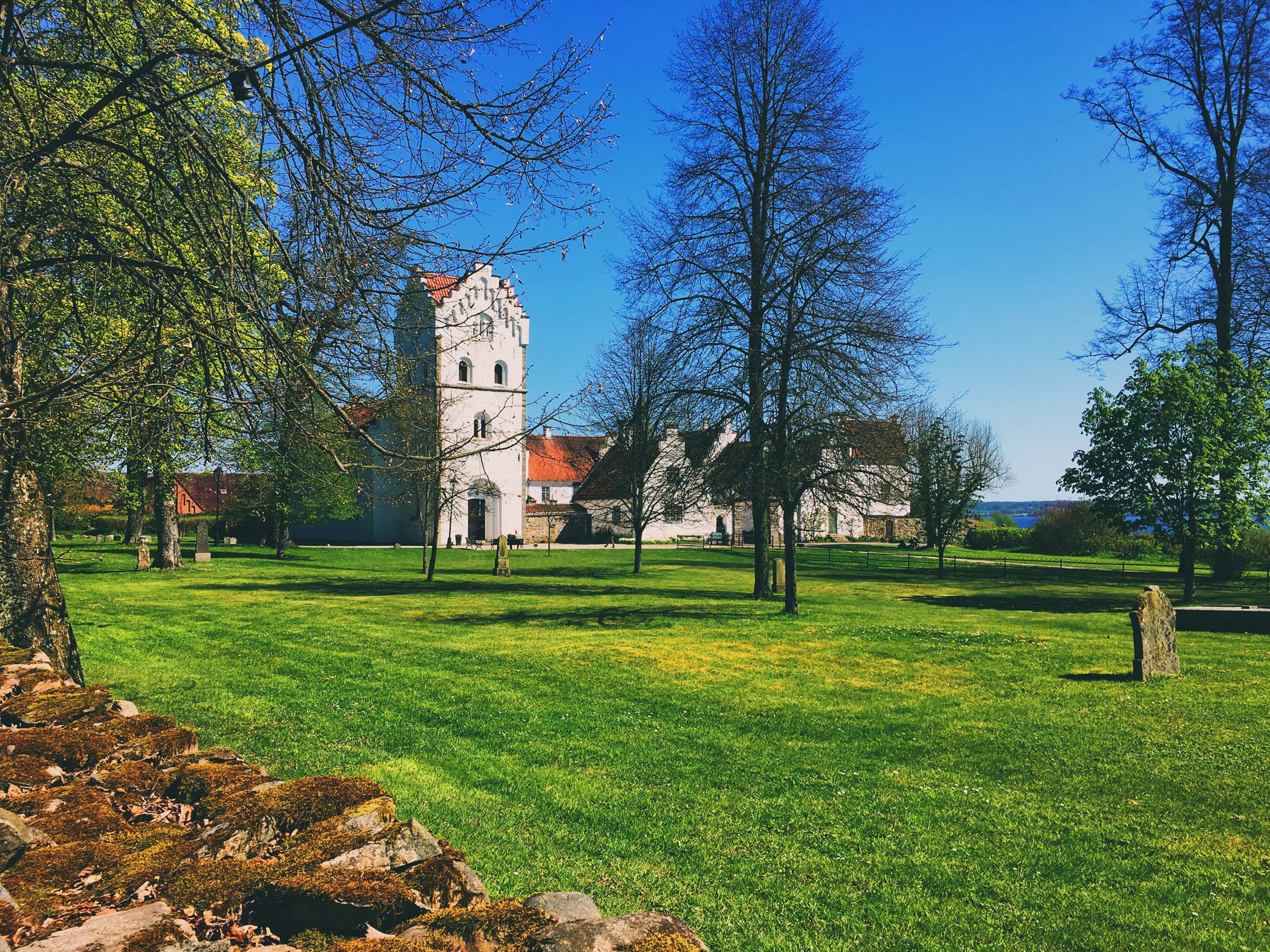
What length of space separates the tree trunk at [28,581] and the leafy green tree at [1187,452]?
2575 centimetres

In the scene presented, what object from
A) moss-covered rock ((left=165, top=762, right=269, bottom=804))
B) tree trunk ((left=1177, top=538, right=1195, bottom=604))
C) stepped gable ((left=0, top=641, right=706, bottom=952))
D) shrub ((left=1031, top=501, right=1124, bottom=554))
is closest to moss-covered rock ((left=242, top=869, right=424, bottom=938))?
stepped gable ((left=0, top=641, right=706, bottom=952))

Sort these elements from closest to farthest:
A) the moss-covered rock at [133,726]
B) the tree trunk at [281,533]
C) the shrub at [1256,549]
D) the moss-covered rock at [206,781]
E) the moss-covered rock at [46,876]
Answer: the moss-covered rock at [46,876] → the moss-covered rock at [206,781] → the moss-covered rock at [133,726] → the shrub at [1256,549] → the tree trunk at [281,533]

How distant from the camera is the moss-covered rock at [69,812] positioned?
2891 millimetres

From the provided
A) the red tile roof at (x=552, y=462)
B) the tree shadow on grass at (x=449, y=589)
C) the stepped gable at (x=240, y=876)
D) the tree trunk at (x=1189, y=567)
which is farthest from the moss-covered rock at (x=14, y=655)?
the red tile roof at (x=552, y=462)

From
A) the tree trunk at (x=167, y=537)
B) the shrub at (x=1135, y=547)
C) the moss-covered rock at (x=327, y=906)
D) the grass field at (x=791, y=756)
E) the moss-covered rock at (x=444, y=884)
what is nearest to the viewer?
the moss-covered rock at (x=327, y=906)

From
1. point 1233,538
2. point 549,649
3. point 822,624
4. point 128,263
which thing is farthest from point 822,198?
point 128,263

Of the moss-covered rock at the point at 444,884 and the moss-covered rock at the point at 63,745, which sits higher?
the moss-covered rock at the point at 63,745

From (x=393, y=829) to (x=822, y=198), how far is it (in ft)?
64.3

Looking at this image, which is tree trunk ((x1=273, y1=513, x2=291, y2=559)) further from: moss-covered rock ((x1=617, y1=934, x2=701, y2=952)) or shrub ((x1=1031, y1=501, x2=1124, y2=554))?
shrub ((x1=1031, y1=501, x2=1124, y2=554))

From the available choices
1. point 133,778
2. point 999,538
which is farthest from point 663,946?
point 999,538

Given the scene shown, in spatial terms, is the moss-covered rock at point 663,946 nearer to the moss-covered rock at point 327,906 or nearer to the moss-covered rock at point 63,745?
the moss-covered rock at point 327,906

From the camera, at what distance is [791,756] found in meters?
7.72

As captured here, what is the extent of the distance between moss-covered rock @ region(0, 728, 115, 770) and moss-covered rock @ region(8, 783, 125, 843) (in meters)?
0.46

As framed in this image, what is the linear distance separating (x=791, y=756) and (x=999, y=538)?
56364 mm
